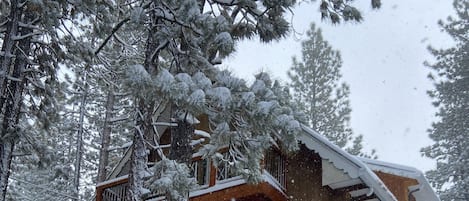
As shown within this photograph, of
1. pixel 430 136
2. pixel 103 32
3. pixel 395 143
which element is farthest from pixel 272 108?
pixel 395 143

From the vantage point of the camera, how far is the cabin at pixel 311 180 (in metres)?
11.5

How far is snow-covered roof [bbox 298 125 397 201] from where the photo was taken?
437 inches

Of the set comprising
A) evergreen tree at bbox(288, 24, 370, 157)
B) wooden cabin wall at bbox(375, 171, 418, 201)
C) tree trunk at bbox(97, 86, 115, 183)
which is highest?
evergreen tree at bbox(288, 24, 370, 157)

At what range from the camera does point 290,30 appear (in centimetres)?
969

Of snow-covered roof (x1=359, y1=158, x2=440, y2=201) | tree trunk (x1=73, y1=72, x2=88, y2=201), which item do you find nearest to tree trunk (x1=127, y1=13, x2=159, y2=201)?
snow-covered roof (x1=359, y1=158, x2=440, y2=201)

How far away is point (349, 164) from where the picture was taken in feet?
37.2

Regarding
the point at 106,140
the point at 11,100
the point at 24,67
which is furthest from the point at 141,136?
the point at 106,140

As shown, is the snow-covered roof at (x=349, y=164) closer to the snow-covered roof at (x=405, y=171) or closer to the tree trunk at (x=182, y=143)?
the snow-covered roof at (x=405, y=171)

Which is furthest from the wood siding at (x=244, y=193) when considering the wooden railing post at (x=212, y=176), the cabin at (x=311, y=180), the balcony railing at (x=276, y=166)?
the balcony railing at (x=276, y=166)

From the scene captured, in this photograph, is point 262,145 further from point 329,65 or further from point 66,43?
point 329,65

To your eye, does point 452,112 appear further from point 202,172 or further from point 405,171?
point 202,172

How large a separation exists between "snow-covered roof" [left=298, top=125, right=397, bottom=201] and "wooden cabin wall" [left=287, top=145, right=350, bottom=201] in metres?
0.81

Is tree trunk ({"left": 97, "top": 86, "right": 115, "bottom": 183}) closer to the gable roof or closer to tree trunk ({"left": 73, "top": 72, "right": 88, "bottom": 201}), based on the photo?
tree trunk ({"left": 73, "top": 72, "right": 88, "bottom": 201})

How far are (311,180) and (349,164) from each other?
60.4 inches
